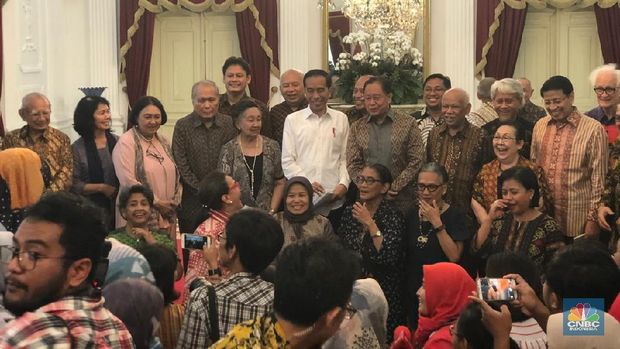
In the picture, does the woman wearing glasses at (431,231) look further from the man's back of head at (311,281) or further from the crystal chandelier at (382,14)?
the crystal chandelier at (382,14)

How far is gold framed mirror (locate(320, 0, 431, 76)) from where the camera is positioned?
12.9m

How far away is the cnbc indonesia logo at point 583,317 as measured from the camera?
360 cm

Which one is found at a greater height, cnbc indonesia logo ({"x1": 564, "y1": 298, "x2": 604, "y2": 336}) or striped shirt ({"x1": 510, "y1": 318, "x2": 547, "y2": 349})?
cnbc indonesia logo ({"x1": 564, "y1": 298, "x2": 604, "y2": 336})

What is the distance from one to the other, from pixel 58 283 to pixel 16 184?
3.64 m

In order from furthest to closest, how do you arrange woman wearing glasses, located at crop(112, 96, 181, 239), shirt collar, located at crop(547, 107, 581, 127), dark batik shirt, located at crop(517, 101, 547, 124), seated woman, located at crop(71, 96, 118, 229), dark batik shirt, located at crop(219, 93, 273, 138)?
dark batik shirt, located at crop(219, 93, 273, 138), dark batik shirt, located at crop(517, 101, 547, 124), seated woman, located at crop(71, 96, 118, 229), woman wearing glasses, located at crop(112, 96, 181, 239), shirt collar, located at crop(547, 107, 581, 127)

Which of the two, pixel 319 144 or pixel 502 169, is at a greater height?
pixel 319 144

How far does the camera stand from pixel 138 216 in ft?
19.5

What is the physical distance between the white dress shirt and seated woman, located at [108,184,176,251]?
1583 mm

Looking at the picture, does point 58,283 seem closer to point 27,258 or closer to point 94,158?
point 27,258

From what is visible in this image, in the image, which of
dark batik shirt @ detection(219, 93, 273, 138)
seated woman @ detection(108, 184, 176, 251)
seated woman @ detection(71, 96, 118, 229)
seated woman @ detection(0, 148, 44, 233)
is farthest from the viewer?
dark batik shirt @ detection(219, 93, 273, 138)

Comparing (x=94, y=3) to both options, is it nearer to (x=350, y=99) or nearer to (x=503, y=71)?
(x=350, y=99)

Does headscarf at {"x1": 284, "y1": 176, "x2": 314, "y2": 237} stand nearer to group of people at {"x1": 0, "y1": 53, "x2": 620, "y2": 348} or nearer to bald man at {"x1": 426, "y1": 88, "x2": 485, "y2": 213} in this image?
group of people at {"x1": 0, "y1": 53, "x2": 620, "y2": 348}

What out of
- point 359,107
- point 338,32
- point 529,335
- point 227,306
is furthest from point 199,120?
point 338,32

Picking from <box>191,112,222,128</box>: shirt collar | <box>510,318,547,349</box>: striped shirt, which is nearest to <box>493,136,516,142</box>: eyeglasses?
<box>191,112,222,128</box>: shirt collar
